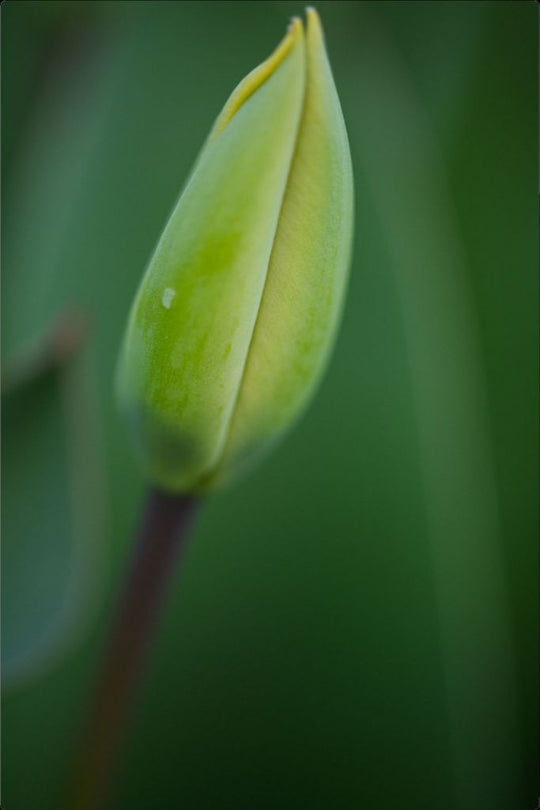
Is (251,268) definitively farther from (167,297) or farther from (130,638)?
(130,638)

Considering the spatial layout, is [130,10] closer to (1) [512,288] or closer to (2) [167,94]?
(2) [167,94]

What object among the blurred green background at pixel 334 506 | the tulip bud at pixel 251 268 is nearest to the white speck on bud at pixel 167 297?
the tulip bud at pixel 251 268

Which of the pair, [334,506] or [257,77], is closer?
[257,77]

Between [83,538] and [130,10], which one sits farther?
[130,10]

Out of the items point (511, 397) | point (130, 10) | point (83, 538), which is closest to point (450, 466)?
point (511, 397)

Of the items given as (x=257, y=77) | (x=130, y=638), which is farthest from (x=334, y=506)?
(x=257, y=77)

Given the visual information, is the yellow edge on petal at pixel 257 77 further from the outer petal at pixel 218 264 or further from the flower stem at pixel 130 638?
the flower stem at pixel 130 638

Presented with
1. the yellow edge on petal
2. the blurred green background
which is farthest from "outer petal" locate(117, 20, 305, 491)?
the blurred green background

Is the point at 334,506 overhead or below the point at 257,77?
below
